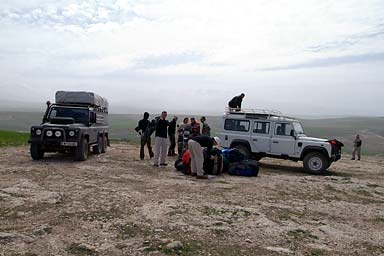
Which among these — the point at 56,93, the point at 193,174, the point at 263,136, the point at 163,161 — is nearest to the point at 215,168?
the point at 193,174

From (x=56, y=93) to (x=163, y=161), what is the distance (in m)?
6.16

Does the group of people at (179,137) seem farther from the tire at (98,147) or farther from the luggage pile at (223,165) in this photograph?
the tire at (98,147)

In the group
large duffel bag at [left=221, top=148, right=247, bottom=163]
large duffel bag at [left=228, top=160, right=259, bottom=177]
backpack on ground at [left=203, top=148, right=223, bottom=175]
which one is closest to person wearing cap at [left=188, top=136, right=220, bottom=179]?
backpack on ground at [left=203, top=148, right=223, bottom=175]

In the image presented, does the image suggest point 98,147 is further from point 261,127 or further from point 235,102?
point 261,127

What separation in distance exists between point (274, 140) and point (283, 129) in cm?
53

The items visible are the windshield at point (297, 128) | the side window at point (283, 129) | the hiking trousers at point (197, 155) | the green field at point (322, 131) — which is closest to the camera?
the hiking trousers at point (197, 155)

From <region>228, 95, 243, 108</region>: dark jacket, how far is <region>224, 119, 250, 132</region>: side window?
1131mm

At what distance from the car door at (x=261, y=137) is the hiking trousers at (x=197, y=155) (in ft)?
13.5

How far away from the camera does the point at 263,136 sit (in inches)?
585

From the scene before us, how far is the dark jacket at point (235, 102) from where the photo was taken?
645 inches

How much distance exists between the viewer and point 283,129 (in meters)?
14.6

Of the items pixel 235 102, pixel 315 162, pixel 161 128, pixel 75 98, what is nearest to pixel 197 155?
pixel 161 128

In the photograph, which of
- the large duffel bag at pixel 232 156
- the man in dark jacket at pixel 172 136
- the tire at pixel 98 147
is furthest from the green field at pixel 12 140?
the large duffel bag at pixel 232 156

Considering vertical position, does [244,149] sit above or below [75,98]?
below
